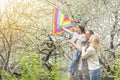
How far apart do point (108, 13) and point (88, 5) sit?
717mm

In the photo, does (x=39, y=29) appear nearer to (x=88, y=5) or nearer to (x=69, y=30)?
(x=88, y=5)

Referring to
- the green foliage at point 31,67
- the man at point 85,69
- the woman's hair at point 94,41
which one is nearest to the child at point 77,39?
the man at point 85,69

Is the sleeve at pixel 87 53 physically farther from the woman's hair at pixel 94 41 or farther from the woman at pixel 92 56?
the woman's hair at pixel 94 41

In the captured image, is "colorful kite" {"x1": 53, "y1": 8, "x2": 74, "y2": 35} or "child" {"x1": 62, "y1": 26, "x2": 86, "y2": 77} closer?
"child" {"x1": 62, "y1": 26, "x2": 86, "y2": 77}

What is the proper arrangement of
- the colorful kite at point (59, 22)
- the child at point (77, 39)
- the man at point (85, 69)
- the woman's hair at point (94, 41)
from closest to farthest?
the woman's hair at point (94, 41)
the man at point (85, 69)
the child at point (77, 39)
the colorful kite at point (59, 22)

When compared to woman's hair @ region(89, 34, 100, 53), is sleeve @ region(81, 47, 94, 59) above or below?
below

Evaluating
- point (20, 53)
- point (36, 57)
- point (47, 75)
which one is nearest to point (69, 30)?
point (36, 57)

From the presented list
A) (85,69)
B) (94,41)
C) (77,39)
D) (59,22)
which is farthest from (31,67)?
(94,41)

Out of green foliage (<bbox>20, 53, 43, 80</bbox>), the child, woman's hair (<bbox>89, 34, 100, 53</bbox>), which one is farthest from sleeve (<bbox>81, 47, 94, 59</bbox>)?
green foliage (<bbox>20, 53, 43, 80</bbox>)

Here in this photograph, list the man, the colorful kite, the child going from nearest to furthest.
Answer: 1. the man
2. the child
3. the colorful kite

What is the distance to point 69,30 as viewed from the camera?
9211 millimetres

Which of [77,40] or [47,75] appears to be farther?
[47,75]

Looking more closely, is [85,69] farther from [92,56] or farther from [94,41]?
[94,41]

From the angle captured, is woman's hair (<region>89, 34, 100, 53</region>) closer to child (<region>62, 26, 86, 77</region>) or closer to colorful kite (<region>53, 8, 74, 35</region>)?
child (<region>62, 26, 86, 77</region>)
